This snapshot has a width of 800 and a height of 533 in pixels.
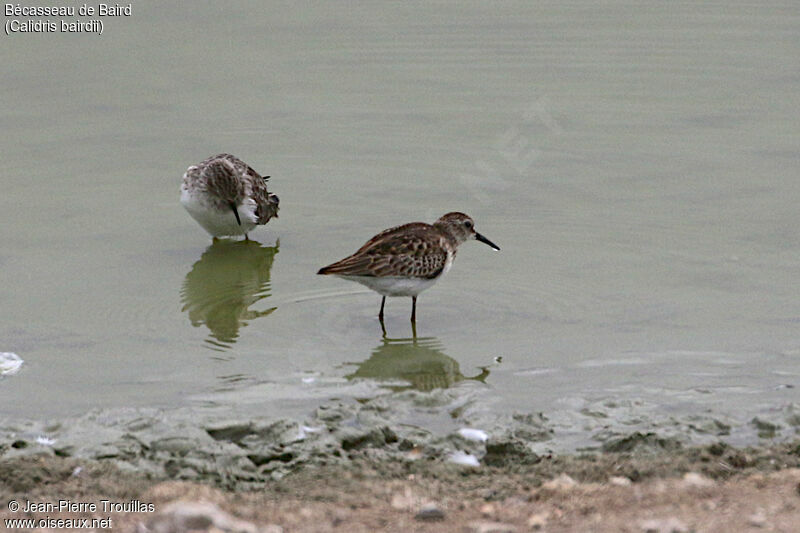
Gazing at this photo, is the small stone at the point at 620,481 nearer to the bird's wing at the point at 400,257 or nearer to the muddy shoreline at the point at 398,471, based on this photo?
the muddy shoreline at the point at 398,471

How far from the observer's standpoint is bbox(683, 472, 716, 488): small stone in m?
6.11

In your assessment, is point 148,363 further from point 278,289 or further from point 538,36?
point 538,36

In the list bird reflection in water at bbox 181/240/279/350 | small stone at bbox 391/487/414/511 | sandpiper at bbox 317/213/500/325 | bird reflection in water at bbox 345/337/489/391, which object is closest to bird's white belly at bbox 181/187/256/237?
bird reflection in water at bbox 181/240/279/350

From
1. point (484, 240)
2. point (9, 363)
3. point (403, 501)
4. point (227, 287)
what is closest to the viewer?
point (403, 501)

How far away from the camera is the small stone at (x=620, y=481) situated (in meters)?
6.15

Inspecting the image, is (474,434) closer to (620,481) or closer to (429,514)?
(620,481)

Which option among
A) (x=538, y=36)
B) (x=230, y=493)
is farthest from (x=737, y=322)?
(x=538, y=36)

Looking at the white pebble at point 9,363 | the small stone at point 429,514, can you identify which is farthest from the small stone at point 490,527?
the white pebble at point 9,363

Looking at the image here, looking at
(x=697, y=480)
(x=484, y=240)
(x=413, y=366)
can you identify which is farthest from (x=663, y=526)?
(x=484, y=240)

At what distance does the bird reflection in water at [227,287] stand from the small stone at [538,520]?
12.7ft

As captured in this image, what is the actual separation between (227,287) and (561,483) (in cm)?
526

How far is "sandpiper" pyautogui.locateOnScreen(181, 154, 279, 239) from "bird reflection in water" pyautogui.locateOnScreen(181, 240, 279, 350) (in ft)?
0.85

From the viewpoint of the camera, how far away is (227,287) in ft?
35.5

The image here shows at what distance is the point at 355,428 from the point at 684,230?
5.51m
